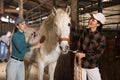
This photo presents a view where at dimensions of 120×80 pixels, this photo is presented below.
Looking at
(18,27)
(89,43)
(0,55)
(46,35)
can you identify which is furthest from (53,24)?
(0,55)

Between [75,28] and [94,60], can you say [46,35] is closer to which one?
[75,28]

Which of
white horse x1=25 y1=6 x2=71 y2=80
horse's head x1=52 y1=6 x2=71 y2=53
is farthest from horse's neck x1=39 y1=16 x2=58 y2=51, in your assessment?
horse's head x1=52 y1=6 x2=71 y2=53

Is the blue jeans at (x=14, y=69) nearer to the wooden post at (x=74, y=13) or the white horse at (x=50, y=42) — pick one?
the white horse at (x=50, y=42)

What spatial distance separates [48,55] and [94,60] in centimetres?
133

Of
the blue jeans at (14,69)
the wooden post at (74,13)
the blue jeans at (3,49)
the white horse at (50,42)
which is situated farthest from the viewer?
the blue jeans at (3,49)

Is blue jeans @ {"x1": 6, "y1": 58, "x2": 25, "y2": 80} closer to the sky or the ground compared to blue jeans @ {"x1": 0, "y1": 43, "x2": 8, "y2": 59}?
closer to the sky

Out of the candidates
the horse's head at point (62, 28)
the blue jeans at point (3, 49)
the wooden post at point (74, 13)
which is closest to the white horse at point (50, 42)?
the horse's head at point (62, 28)

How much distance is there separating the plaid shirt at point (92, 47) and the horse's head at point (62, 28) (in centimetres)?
48

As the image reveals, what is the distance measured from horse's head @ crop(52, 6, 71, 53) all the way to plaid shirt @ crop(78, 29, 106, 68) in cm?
48

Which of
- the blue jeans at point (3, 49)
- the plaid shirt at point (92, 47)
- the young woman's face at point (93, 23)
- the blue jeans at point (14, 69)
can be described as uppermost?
the young woman's face at point (93, 23)

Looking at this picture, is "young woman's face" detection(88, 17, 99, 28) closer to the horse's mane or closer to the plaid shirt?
the plaid shirt

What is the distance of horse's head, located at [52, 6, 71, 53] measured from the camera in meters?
3.95

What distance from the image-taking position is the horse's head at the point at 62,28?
13.0 feet

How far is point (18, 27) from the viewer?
12.7ft
